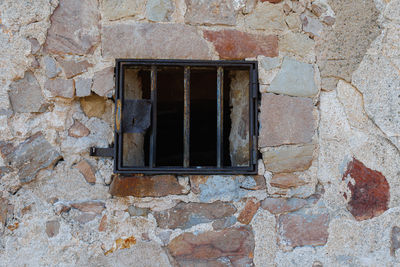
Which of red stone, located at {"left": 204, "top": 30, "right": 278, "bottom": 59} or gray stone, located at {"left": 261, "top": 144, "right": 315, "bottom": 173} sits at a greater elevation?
red stone, located at {"left": 204, "top": 30, "right": 278, "bottom": 59}

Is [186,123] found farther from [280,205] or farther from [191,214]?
[280,205]

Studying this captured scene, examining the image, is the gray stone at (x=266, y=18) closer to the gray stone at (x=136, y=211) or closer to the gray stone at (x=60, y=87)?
the gray stone at (x=60, y=87)

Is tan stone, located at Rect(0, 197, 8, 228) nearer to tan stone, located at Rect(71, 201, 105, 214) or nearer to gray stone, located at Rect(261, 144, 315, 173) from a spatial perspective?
tan stone, located at Rect(71, 201, 105, 214)

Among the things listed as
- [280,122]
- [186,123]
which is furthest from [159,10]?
[280,122]

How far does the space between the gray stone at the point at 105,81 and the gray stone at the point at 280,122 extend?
66cm

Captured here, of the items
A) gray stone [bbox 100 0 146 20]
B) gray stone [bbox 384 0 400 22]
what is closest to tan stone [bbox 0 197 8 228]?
gray stone [bbox 100 0 146 20]

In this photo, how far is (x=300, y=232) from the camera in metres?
1.65

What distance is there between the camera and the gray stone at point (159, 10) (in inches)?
64.7

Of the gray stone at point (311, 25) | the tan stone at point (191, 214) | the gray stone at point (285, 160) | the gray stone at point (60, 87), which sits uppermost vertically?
the gray stone at point (311, 25)

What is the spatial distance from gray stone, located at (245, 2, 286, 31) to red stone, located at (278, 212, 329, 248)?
0.83 metres

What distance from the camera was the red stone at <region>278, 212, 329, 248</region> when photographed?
1649 mm

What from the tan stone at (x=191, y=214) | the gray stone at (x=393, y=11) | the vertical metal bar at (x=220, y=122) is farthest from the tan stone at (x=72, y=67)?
the gray stone at (x=393, y=11)

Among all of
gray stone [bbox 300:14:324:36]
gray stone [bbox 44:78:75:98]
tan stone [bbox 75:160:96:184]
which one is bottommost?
tan stone [bbox 75:160:96:184]

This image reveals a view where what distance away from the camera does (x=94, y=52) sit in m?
1.64
